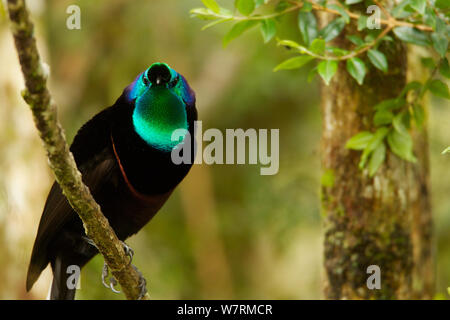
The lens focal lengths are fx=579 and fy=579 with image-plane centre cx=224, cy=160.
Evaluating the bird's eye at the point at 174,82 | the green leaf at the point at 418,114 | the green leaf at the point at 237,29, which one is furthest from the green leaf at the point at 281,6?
the green leaf at the point at 418,114

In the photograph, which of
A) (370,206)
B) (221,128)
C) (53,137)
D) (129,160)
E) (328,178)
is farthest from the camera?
(221,128)

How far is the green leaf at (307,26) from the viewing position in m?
2.59

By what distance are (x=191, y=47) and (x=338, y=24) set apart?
493cm

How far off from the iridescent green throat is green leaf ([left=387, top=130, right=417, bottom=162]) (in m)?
1.02

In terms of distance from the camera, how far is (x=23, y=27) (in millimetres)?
1338

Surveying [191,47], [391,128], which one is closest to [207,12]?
[391,128]

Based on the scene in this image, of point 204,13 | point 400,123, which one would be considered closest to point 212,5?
point 204,13

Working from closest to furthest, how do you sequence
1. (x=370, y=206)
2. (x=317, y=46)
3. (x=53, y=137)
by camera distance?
(x=53, y=137) < (x=317, y=46) < (x=370, y=206)

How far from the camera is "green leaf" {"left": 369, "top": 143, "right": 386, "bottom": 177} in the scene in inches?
106

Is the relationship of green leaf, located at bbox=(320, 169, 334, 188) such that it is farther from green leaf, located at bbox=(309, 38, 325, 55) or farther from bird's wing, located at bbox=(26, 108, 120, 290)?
bird's wing, located at bbox=(26, 108, 120, 290)

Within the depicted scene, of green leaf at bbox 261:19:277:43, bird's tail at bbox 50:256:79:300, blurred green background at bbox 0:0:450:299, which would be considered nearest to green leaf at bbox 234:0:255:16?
green leaf at bbox 261:19:277:43

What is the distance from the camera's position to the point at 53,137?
1.61 m

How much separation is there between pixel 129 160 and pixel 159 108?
0.27 metres

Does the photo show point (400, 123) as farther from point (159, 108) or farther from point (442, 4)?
point (159, 108)
